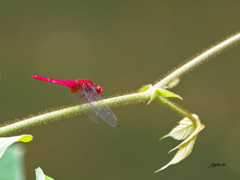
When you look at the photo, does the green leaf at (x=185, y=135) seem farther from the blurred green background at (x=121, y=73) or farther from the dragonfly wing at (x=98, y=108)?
the blurred green background at (x=121, y=73)

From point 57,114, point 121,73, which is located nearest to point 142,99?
point 57,114

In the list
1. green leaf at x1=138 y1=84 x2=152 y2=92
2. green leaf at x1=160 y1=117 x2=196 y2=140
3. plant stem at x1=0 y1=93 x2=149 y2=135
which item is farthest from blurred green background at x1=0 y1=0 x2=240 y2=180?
Result: plant stem at x1=0 y1=93 x2=149 y2=135

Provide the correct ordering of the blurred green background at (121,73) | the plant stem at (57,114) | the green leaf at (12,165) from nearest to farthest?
1. the plant stem at (57,114)
2. the green leaf at (12,165)
3. the blurred green background at (121,73)

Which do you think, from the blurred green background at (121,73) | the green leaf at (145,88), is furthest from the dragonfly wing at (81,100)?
the blurred green background at (121,73)

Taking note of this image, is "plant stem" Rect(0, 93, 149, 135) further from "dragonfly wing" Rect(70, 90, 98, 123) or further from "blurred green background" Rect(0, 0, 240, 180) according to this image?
"blurred green background" Rect(0, 0, 240, 180)

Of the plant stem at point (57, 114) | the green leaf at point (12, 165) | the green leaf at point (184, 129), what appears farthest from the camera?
the green leaf at point (184, 129)

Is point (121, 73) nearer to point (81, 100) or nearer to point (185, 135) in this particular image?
Answer: point (185, 135)

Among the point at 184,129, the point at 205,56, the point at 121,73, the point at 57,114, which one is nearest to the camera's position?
the point at 57,114

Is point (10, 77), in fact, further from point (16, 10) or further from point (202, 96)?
point (202, 96)
